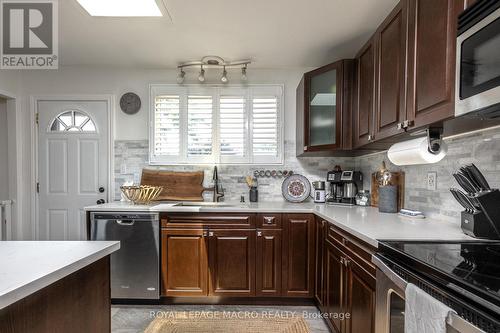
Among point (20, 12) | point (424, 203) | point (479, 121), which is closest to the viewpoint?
→ point (479, 121)

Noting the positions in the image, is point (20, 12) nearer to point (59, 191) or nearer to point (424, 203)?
point (59, 191)

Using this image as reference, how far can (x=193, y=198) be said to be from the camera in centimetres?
295

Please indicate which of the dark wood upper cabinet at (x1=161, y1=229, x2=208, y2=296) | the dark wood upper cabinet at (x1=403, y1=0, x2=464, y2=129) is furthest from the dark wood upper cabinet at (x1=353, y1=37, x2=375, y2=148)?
the dark wood upper cabinet at (x1=161, y1=229, x2=208, y2=296)

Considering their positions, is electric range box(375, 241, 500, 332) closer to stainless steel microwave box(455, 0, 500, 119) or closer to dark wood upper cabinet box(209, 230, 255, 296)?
stainless steel microwave box(455, 0, 500, 119)

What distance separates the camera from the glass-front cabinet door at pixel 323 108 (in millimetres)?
2371

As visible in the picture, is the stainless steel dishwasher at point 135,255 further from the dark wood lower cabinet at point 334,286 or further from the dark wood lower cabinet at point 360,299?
the dark wood lower cabinet at point 360,299

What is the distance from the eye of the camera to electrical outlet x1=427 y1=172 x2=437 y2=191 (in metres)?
1.75

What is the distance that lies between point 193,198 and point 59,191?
5.00 feet

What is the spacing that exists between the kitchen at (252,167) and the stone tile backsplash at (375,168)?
0.01 metres

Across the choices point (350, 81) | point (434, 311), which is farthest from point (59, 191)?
point (434, 311)

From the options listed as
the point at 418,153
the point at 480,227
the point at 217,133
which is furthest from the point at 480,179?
the point at 217,133

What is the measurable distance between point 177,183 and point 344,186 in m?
1.76

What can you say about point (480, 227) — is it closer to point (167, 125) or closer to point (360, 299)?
point (360, 299)

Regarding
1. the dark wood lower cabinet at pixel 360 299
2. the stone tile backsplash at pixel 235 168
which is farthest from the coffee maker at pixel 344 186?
the dark wood lower cabinet at pixel 360 299
